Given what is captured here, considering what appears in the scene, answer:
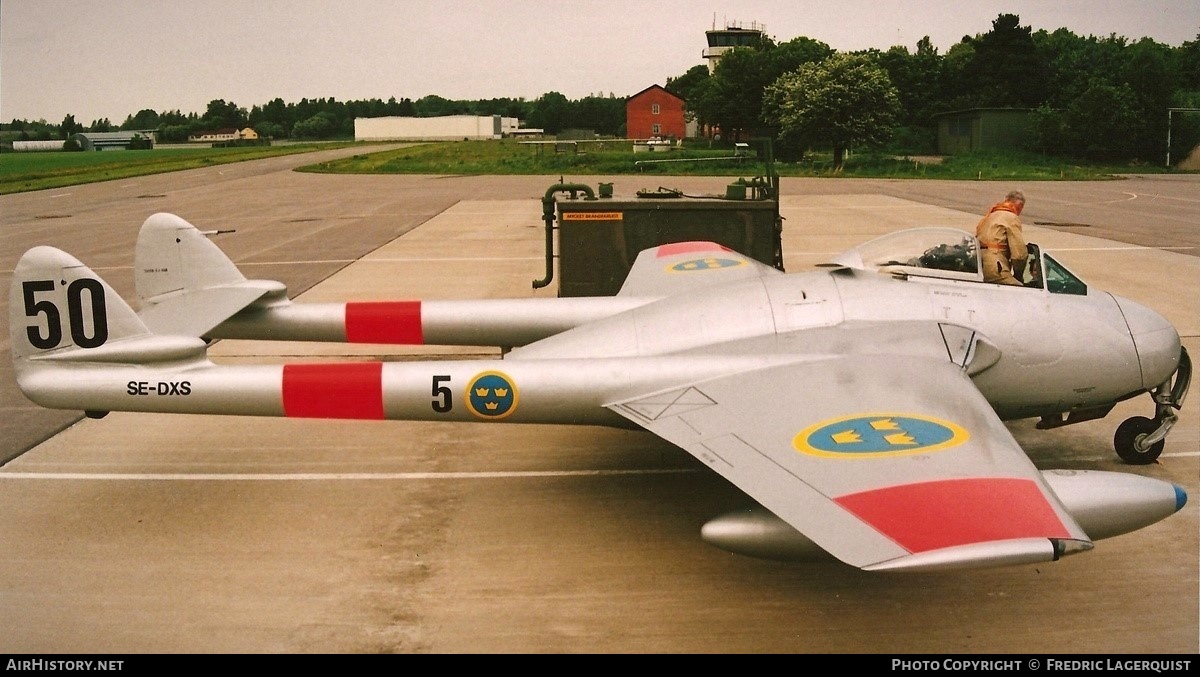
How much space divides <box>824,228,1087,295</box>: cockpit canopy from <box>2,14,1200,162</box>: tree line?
130ft

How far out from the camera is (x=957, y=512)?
217 inches

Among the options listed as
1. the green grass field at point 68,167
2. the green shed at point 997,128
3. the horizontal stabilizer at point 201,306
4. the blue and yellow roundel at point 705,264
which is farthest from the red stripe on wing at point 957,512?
the green shed at point 997,128

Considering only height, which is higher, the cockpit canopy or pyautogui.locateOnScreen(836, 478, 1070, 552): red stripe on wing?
the cockpit canopy

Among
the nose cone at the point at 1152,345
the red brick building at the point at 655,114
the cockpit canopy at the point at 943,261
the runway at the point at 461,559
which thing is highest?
the red brick building at the point at 655,114

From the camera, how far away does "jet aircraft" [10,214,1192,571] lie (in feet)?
19.5

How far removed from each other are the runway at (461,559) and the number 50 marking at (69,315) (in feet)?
5.32

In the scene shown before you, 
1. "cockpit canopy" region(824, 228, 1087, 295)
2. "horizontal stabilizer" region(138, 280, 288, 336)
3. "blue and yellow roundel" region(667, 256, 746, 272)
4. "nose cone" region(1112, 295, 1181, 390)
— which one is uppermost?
"cockpit canopy" region(824, 228, 1087, 295)

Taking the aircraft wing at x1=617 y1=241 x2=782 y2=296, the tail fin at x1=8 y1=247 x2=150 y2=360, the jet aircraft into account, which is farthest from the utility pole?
the tail fin at x1=8 y1=247 x2=150 y2=360

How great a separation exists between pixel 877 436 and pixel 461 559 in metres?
3.41

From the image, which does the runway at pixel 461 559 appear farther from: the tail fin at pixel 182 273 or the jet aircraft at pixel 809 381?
the tail fin at pixel 182 273

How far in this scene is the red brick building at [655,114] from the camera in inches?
4840

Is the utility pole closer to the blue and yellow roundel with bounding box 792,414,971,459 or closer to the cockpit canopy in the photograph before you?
the cockpit canopy
